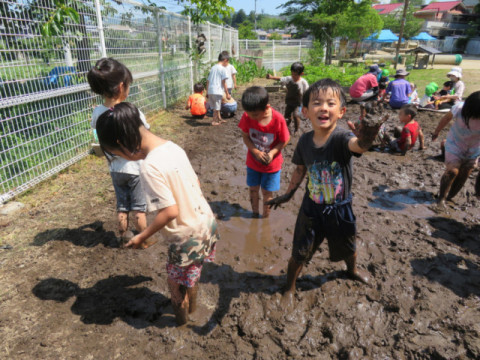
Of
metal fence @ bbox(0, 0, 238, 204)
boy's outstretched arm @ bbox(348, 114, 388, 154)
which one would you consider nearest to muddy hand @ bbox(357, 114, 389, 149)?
boy's outstretched arm @ bbox(348, 114, 388, 154)

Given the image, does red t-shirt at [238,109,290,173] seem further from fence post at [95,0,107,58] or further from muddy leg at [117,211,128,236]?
fence post at [95,0,107,58]

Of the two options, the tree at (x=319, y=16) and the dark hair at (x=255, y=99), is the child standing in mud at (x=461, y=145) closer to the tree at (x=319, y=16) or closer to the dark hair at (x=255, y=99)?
Result: the dark hair at (x=255, y=99)

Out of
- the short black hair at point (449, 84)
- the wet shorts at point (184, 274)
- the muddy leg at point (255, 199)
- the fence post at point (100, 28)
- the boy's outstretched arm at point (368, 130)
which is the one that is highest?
the fence post at point (100, 28)

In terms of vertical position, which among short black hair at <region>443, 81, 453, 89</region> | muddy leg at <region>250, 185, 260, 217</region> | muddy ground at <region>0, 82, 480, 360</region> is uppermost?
short black hair at <region>443, 81, 453, 89</region>

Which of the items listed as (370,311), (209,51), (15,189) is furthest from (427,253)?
(209,51)

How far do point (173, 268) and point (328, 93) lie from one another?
60.5 inches

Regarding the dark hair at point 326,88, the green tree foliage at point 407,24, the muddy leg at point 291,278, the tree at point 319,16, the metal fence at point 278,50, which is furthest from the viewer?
the green tree foliage at point 407,24

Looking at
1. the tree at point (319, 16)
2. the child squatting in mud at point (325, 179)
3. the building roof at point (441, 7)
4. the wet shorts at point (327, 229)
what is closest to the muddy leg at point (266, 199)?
the child squatting in mud at point (325, 179)

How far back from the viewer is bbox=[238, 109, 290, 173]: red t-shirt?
3.27 metres

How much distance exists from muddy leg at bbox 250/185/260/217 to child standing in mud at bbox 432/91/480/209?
7.98ft

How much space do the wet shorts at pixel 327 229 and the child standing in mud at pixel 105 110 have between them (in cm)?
136

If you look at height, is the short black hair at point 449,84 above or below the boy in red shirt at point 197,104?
above

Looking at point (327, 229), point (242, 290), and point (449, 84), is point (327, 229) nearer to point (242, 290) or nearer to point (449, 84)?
point (242, 290)

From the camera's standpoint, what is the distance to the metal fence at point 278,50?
19.5 meters
